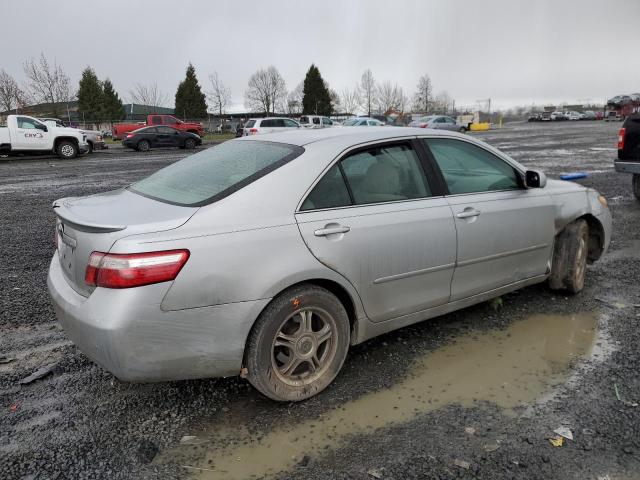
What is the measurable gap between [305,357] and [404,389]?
68 cm

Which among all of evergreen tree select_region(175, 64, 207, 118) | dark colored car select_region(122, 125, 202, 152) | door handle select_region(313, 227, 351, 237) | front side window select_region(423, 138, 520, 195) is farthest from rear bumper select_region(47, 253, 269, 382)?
evergreen tree select_region(175, 64, 207, 118)

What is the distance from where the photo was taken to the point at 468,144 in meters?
3.96

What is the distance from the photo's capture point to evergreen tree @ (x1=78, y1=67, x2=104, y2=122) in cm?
5450

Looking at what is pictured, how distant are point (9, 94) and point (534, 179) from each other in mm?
49133

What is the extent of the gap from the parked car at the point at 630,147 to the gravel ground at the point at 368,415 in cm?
493

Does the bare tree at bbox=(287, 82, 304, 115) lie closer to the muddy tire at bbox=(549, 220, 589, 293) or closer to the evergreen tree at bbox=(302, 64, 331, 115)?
the evergreen tree at bbox=(302, 64, 331, 115)

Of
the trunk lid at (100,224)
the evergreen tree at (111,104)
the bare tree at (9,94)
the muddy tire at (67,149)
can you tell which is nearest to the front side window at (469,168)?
the trunk lid at (100,224)

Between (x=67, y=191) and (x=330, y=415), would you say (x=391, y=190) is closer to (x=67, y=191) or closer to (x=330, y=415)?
(x=330, y=415)

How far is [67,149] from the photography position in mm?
20750

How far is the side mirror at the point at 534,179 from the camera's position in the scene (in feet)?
13.2

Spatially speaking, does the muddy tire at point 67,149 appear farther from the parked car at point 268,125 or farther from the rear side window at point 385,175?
the rear side window at point 385,175

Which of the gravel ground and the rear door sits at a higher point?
the rear door

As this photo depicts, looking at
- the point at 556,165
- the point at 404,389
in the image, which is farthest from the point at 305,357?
the point at 556,165

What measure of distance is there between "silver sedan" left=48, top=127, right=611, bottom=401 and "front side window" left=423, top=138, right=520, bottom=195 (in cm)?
1
